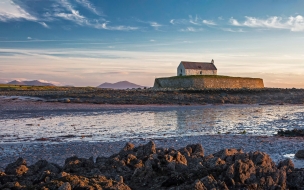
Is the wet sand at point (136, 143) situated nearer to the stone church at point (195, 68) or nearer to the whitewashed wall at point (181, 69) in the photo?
the stone church at point (195, 68)

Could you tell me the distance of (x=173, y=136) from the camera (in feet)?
46.0

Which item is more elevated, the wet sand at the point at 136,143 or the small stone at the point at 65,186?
the small stone at the point at 65,186

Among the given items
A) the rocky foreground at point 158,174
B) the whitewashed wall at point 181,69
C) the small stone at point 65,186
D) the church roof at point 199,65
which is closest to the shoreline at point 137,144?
the rocky foreground at point 158,174

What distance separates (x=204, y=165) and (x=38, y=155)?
5565mm

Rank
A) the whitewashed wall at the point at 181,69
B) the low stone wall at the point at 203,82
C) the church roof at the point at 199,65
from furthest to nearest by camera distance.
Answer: the church roof at the point at 199,65, the whitewashed wall at the point at 181,69, the low stone wall at the point at 203,82

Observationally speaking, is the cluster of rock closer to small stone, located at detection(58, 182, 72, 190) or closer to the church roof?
small stone, located at detection(58, 182, 72, 190)

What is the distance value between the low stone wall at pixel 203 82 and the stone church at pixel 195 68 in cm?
580

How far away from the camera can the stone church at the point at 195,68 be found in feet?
234

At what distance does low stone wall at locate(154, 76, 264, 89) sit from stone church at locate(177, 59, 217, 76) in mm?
5804

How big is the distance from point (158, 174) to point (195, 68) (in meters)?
66.7

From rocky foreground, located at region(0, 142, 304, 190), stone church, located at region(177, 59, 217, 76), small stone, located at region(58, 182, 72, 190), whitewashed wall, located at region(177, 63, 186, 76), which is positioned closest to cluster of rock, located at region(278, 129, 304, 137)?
rocky foreground, located at region(0, 142, 304, 190)

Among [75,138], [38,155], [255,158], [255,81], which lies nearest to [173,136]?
[75,138]

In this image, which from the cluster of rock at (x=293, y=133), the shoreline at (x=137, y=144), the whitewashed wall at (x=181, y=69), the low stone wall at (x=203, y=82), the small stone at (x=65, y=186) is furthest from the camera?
the whitewashed wall at (x=181, y=69)

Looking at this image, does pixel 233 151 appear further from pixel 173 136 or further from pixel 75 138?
pixel 75 138
